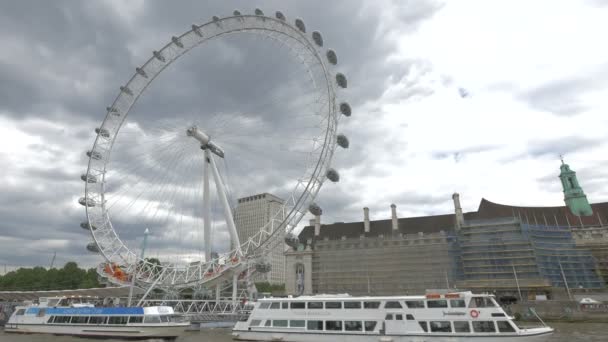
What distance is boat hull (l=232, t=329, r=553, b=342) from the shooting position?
23625 millimetres

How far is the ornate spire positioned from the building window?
260ft

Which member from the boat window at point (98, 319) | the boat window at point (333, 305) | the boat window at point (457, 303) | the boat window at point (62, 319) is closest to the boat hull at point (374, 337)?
the boat window at point (457, 303)

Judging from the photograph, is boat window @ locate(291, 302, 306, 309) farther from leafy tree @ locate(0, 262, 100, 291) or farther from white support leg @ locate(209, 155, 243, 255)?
leafy tree @ locate(0, 262, 100, 291)

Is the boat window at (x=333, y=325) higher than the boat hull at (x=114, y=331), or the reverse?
the boat window at (x=333, y=325)

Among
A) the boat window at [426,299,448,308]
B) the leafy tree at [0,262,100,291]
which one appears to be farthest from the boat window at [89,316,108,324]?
the leafy tree at [0,262,100,291]

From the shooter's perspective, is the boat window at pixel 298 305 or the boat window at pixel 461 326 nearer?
the boat window at pixel 461 326

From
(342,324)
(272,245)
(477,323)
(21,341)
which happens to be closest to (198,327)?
(272,245)

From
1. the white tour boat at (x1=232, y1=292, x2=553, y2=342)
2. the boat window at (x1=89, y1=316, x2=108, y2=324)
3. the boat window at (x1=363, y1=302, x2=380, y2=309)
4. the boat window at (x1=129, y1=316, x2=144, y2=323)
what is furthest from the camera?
the boat window at (x1=89, y1=316, x2=108, y2=324)

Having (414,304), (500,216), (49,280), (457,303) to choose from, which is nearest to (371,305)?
(414,304)

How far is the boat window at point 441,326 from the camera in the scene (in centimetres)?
2528

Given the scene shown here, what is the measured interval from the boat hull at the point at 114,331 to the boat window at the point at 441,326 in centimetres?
2202

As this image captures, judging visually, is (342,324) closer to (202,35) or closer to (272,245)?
(272,245)

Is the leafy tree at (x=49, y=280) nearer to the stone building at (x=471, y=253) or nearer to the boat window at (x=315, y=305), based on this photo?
the stone building at (x=471, y=253)

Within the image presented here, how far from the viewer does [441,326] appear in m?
25.5
